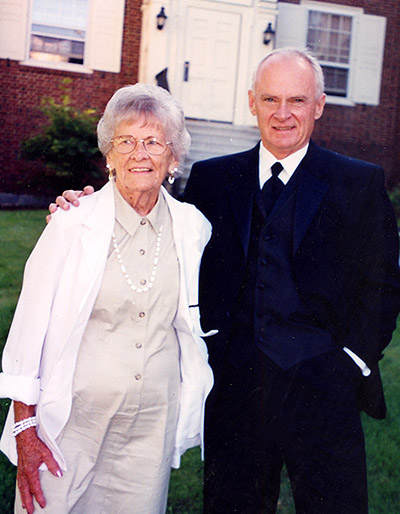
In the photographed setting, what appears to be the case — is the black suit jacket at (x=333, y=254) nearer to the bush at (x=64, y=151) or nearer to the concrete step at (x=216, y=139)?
the bush at (x=64, y=151)

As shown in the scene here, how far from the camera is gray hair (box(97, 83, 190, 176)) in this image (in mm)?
2049

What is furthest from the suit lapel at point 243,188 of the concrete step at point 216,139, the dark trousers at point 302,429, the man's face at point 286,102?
the concrete step at point 216,139

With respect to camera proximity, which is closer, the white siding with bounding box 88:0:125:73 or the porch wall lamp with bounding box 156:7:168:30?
the porch wall lamp with bounding box 156:7:168:30

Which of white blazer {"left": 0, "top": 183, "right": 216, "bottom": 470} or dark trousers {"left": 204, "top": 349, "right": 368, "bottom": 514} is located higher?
white blazer {"left": 0, "top": 183, "right": 216, "bottom": 470}

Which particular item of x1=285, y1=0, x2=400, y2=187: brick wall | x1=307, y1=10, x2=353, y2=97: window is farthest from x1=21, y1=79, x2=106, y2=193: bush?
x1=307, y1=10, x2=353, y2=97: window

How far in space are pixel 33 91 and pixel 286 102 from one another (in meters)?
7.72

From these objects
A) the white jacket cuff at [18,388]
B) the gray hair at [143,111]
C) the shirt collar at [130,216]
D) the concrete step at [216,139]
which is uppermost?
the concrete step at [216,139]

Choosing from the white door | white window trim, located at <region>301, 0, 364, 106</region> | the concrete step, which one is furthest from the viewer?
white window trim, located at <region>301, 0, 364, 106</region>

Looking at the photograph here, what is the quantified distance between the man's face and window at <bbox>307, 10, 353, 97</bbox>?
9.26 m

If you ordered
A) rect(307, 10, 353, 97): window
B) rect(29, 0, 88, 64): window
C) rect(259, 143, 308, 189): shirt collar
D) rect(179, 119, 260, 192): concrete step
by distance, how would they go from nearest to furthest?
rect(259, 143, 308, 189): shirt collar → rect(29, 0, 88, 64): window → rect(179, 119, 260, 192): concrete step → rect(307, 10, 353, 97): window

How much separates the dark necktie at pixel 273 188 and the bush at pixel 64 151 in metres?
5.71

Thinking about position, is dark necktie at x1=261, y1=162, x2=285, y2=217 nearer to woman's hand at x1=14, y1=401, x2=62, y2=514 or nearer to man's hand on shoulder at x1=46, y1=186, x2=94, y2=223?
man's hand on shoulder at x1=46, y1=186, x2=94, y2=223

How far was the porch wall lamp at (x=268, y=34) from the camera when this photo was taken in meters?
9.74

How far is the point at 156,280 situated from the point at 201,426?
0.61m
